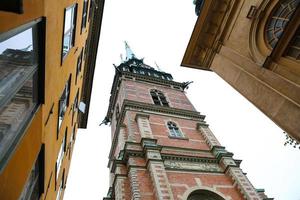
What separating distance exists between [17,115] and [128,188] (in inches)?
495

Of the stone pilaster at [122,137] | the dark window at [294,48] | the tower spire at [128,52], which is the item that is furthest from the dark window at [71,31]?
the tower spire at [128,52]

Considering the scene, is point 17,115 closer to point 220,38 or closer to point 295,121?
point 295,121

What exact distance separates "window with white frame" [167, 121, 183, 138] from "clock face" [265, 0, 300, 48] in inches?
593

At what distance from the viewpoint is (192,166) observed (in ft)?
58.7

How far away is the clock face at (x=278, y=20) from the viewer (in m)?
6.67

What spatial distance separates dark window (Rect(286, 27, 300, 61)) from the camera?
626cm

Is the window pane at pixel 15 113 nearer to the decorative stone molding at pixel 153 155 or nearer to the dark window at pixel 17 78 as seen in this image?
the dark window at pixel 17 78

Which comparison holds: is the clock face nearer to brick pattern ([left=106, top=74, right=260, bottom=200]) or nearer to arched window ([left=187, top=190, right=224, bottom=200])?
brick pattern ([left=106, top=74, right=260, bottom=200])

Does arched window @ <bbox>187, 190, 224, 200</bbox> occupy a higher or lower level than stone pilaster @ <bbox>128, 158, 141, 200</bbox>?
lower

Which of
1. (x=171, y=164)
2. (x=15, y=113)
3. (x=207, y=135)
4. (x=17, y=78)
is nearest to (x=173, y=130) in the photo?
(x=207, y=135)

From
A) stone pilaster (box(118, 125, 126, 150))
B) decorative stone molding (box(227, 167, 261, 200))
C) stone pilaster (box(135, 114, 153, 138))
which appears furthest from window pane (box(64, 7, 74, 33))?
decorative stone molding (box(227, 167, 261, 200))

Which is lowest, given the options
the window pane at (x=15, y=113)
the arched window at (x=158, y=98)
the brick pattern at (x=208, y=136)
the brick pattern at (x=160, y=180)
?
the window pane at (x=15, y=113)

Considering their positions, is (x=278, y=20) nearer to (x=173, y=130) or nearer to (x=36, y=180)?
(x=36, y=180)

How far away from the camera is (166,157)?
1786cm
